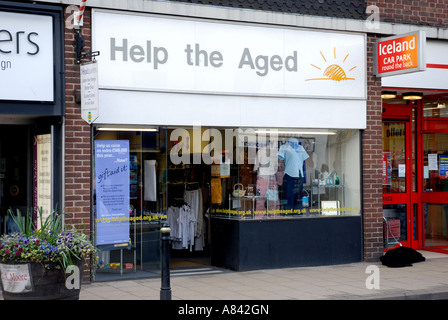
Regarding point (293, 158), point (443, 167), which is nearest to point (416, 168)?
point (443, 167)

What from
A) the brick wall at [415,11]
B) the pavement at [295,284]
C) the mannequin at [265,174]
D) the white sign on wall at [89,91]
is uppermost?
the brick wall at [415,11]

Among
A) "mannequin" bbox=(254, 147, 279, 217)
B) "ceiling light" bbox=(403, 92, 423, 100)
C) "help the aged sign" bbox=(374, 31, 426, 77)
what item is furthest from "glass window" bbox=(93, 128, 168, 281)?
"ceiling light" bbox=(403, 92, 423, 100)

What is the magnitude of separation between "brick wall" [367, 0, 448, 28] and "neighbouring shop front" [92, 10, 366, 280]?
75cm

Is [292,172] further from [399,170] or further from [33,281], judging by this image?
[33,281]

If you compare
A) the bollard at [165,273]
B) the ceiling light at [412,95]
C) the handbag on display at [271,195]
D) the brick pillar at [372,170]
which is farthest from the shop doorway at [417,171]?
the bollard at [165,273]

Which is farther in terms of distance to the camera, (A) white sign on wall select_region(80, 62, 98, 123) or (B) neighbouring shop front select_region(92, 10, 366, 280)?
(B) neighbouring shop front select_region(92, 10, 366, 280)

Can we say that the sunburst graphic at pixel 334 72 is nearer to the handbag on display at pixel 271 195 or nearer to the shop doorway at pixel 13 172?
the handbag on display at pixel 271 195

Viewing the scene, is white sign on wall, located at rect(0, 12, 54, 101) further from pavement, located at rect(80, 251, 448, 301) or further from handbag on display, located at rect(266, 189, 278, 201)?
handbag on display, located at rect(266, 189, 278, 201)

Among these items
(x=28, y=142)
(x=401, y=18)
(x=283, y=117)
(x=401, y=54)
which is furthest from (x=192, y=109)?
(x=401, y=18)

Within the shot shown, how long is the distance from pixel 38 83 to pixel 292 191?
506cm

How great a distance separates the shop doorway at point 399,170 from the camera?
14.3 m

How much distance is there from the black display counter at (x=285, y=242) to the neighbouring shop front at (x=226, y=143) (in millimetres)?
21

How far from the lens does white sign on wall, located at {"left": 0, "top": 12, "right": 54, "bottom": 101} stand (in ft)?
32.0

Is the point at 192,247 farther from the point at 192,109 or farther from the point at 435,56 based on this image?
the point at 435,56
